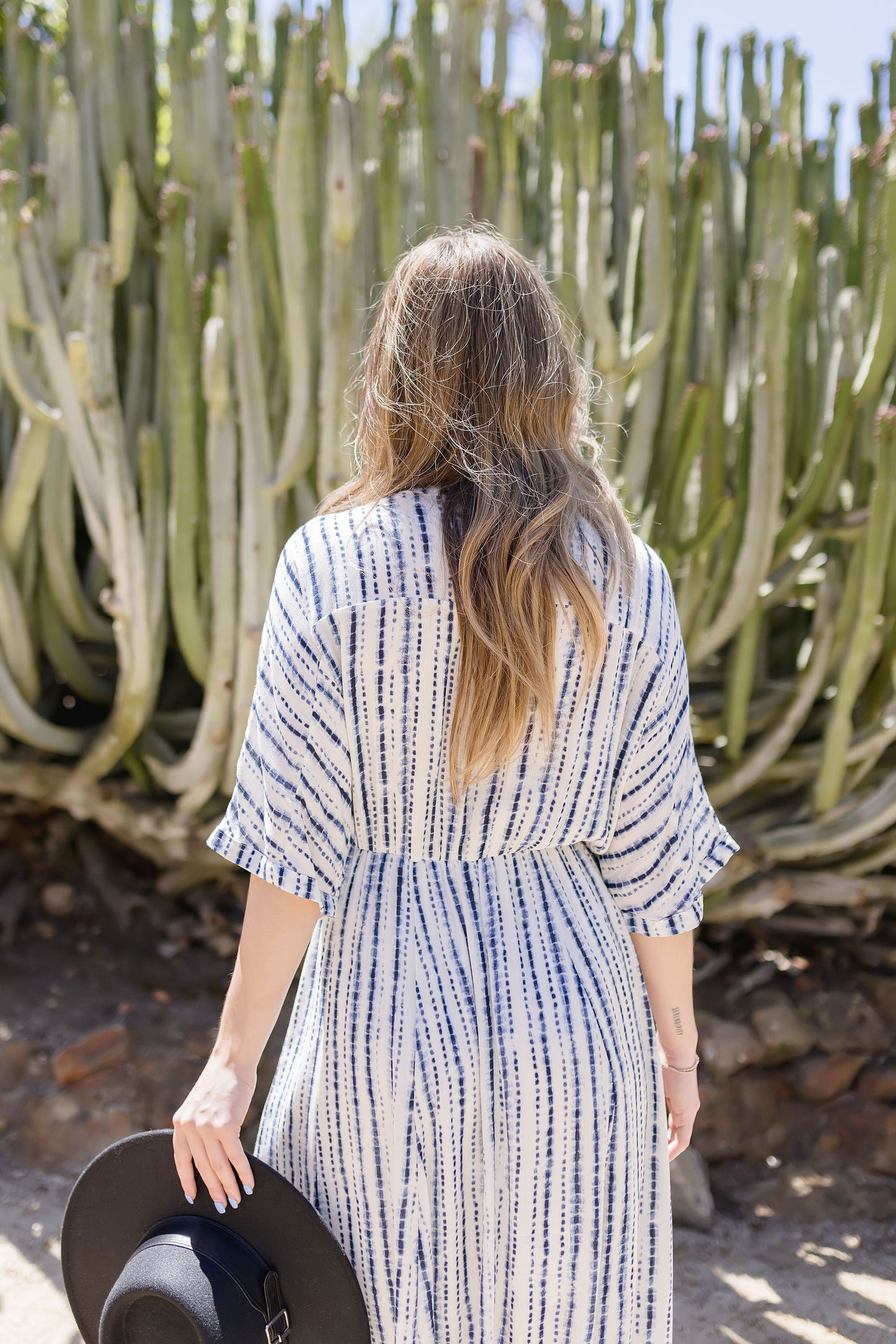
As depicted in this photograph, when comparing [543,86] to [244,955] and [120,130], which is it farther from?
[244,955]

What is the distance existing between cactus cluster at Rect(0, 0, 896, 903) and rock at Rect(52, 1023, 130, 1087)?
506 millimetres

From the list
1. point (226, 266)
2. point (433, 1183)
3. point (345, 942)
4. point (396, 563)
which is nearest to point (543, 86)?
point (226, 266)

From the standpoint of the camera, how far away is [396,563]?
1136 mm

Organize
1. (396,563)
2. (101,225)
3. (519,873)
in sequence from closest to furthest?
1. (396,563)
2. (519,873)
3. (101,225)

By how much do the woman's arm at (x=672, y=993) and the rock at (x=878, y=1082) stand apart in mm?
1774

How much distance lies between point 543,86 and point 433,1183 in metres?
2.67

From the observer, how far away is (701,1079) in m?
2.92

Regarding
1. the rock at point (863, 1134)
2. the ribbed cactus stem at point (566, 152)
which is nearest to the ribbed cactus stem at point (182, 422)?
the ribbed cactus stem at point (566, 152)

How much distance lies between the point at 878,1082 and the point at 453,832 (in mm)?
2220

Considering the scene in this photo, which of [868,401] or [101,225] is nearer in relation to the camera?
[868,401]

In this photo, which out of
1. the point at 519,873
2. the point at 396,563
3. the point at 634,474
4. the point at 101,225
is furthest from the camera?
the point at 101,225

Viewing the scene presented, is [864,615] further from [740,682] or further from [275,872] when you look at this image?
[275,872]

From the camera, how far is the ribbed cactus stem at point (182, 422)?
8.58 feet

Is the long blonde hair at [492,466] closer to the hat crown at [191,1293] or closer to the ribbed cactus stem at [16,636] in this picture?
the hat crown at [191,1293]
